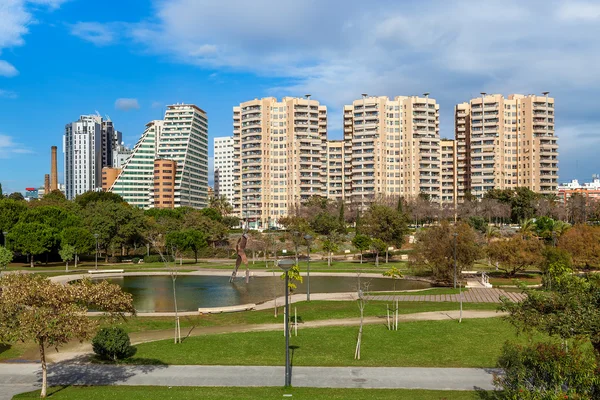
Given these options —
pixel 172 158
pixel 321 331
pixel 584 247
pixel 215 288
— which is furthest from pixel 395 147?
pixel 321 331

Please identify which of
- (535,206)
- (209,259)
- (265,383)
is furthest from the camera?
(535,206)

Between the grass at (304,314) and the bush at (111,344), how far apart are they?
21.1ft

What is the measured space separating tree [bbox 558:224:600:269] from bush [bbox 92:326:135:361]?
4648cm

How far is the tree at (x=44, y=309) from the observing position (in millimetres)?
14727

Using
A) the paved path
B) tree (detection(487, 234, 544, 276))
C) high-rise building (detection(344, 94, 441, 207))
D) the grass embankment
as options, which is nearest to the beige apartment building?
high-rise building (detection(344, 94, 441, 207))

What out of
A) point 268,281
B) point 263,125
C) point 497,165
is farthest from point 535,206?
point 268,281

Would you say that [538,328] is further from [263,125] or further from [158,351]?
[263,125]

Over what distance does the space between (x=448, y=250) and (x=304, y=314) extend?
75.1 feet

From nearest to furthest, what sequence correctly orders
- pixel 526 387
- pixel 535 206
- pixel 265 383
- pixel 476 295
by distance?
pixel 526 387 → pixel 265 383 → pixel 476 295 → pixel 535 206

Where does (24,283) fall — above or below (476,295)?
above

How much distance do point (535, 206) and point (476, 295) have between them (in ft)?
272

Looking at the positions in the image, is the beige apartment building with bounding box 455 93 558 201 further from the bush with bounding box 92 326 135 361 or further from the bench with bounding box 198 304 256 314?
the bush with bounding box 92 326 135 361

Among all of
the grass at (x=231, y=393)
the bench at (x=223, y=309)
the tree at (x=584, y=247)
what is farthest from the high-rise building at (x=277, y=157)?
the grass at (x=231, y=393)

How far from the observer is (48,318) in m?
15.0
